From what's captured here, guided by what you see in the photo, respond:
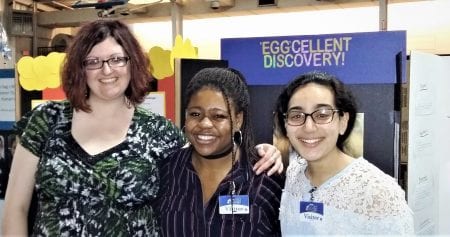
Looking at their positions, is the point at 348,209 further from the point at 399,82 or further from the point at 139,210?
the point at 399,82

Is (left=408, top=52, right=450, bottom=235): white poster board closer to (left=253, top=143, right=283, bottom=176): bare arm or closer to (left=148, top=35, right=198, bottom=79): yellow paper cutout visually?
(left=253, top=143, right=283, bottom=176): bare arm

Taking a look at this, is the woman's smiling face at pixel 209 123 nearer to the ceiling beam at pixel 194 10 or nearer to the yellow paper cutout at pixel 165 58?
the yellow paper cutout at pixel 165 58

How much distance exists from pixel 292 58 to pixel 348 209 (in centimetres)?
108

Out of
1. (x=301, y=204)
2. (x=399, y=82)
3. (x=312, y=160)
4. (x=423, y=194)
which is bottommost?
(x=423, y=194)

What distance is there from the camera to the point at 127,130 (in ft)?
5.55

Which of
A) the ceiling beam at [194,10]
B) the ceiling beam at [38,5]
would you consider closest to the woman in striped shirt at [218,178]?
the ceiling beam at [194,10]

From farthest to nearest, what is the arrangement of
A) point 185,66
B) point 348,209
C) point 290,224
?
point 185,66, point 290,224, point 348,209

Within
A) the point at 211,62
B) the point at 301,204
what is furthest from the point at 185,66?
the point at 301,204

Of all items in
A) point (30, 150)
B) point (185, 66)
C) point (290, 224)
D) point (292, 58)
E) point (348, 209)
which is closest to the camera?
point (348, 209)

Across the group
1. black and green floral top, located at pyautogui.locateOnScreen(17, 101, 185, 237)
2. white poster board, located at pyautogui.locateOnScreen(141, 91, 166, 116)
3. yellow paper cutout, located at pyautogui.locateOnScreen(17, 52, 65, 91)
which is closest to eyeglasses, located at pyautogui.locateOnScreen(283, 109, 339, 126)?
black and green floral top, located at pyautogui.locateOnScreen(17, 101, 185, 237)

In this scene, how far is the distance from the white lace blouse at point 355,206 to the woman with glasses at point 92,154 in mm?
225

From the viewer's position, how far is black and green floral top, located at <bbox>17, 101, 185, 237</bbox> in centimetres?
157

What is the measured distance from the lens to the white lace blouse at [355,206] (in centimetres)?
134

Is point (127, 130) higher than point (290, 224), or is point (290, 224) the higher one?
point (127, 130)
